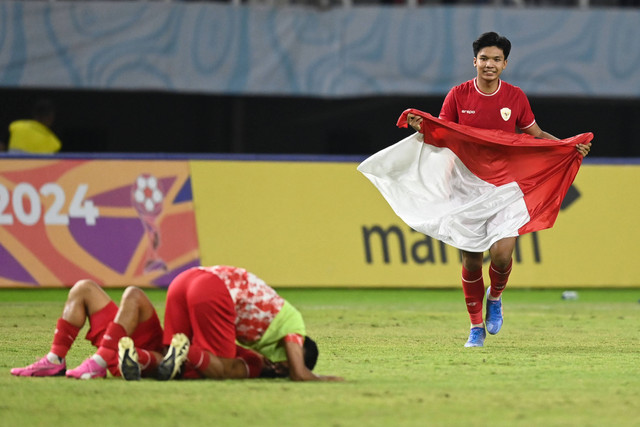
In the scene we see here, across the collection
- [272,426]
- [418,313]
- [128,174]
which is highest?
[272,426]

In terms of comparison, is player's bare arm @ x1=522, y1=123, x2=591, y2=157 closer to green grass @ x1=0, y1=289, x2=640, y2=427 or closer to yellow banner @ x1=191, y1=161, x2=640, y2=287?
green grass @ x1=0, y1=289, x2=640, y2=427

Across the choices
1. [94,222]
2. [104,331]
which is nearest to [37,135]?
[94,222]

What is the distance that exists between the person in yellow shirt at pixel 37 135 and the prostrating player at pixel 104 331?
363 inches

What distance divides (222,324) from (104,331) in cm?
84

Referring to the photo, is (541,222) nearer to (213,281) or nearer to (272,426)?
(213,281)

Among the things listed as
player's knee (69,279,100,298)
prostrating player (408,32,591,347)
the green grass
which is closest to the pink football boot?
the green grass

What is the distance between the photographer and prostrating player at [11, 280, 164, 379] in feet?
22.1

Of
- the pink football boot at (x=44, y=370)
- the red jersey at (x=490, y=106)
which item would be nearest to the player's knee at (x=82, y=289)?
the pink football boot at (x=44, y=370)

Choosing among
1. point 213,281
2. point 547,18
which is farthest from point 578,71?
point 213,281

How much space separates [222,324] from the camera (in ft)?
21.7

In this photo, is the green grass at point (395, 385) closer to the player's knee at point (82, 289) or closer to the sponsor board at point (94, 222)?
the player's knee at point (82, 289)

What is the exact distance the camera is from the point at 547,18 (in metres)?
20.8

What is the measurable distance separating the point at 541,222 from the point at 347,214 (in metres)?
5.64

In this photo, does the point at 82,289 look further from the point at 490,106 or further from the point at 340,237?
the point at 340,237
